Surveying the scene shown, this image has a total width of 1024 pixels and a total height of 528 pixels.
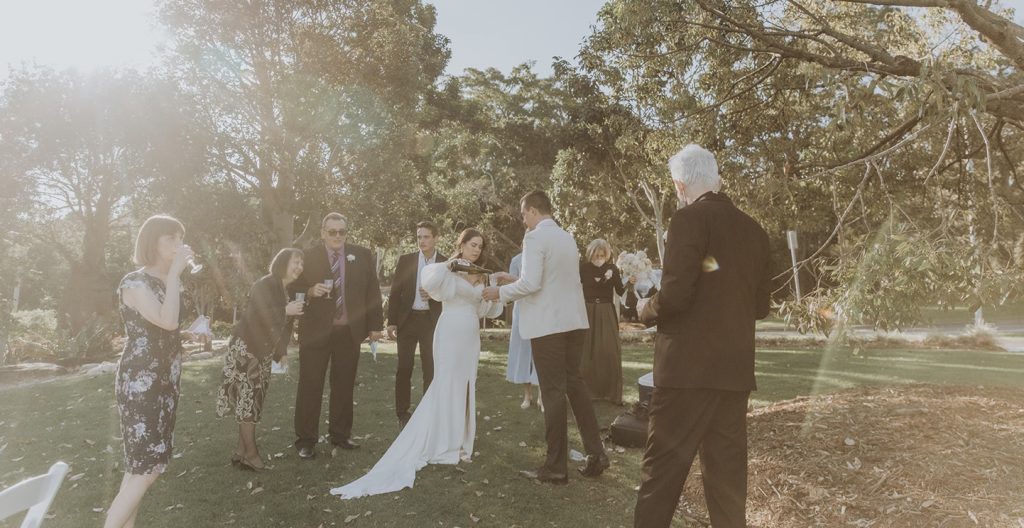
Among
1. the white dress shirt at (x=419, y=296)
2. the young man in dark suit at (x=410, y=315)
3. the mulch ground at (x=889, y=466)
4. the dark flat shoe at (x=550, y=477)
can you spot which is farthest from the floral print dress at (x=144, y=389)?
the mulch ground at (x=889, y=466)

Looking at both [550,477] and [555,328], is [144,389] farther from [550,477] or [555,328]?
[550,477]

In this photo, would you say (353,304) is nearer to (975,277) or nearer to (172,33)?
(975,277)

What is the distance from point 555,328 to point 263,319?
2693 millimetres

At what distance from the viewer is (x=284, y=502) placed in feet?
16.0

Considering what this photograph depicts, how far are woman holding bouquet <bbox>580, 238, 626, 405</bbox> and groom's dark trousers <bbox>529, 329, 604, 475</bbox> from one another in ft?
10.7

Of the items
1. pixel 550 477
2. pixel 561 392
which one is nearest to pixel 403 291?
pixel 561 392

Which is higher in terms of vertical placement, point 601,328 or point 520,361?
point 601,328

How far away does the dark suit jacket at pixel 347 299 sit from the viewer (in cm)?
624

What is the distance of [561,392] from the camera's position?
5.11 meters

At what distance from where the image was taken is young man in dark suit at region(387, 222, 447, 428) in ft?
24.5

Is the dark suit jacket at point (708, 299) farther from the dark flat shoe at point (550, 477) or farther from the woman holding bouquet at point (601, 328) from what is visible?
the woman holding bouquet at point (601, 328)

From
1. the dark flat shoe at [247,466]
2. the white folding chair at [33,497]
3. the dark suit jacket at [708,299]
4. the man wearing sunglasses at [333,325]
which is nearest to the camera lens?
the white folding chair at [33,497]

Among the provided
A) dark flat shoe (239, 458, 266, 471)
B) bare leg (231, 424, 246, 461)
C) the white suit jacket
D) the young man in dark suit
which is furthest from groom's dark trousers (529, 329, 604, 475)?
bare leg (231, 424, 246, 461)

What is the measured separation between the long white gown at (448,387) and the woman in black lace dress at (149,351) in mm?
2121
